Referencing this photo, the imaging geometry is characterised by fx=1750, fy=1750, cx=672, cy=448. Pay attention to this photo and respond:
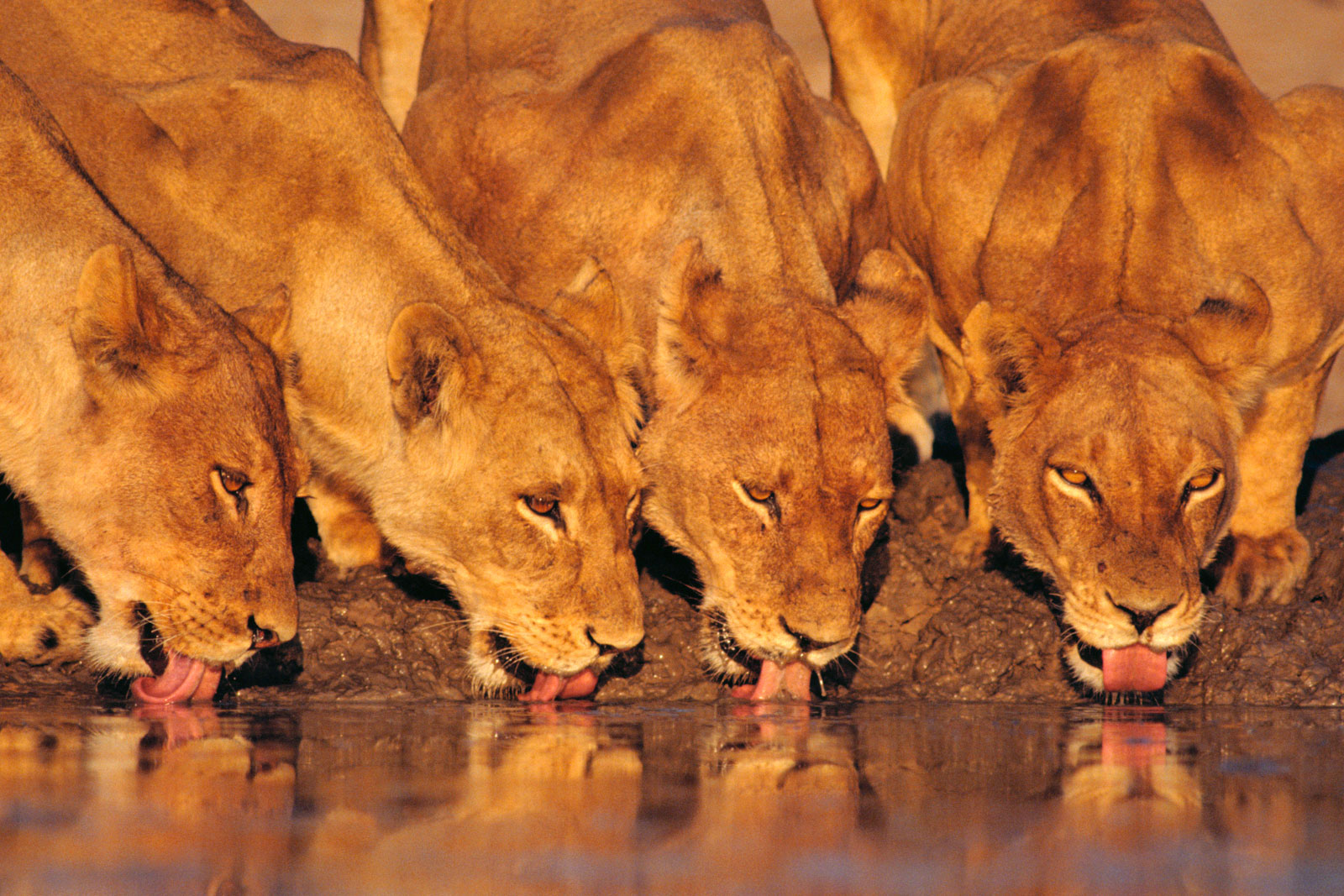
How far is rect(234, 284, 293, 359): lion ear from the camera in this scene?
6066 millimetres

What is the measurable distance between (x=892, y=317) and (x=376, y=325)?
193 centimetres

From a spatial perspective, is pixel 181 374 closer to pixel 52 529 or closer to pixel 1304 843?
pixel 52 529

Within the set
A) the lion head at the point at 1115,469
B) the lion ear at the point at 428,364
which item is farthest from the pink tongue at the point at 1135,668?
the lion ear at the point at 428,364

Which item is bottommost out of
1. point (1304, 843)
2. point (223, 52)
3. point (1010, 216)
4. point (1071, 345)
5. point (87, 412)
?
point (1304, 843)

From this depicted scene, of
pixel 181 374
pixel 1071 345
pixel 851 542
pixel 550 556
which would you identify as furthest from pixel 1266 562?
pixel 181 374

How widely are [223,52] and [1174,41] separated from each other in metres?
4.21

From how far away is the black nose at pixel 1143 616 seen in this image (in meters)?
5.88

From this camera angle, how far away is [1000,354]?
6461 mm

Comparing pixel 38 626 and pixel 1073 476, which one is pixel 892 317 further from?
pixel 38 626

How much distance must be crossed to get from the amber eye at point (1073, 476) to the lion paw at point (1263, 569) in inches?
40.9

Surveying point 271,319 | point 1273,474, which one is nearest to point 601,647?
point 271,319

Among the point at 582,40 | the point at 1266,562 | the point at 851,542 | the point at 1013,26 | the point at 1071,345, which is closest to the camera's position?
the point at 851,542

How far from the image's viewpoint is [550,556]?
19.1 feet

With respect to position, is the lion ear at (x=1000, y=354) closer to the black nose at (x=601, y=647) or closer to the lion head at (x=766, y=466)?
the lion head at (x=766, y=466)
